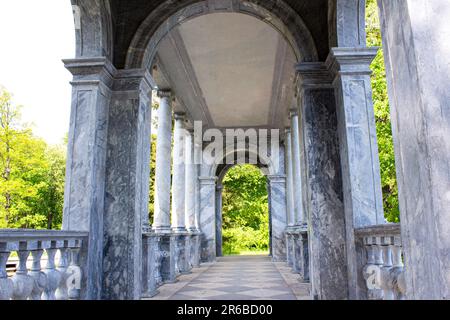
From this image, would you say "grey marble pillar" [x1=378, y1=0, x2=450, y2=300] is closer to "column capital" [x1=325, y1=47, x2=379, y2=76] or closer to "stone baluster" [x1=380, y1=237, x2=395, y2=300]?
"stone baluster" [x1=380, y1=237, x2=395, y2=300]

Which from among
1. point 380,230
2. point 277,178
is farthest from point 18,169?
point 380,230

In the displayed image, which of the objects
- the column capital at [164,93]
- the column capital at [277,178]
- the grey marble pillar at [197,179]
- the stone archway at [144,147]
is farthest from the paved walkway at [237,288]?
the column capital at [277,178]

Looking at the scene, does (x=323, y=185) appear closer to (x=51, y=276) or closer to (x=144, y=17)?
(x=51, y=276)

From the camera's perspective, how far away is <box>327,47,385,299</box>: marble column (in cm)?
584

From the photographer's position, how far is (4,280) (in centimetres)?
366

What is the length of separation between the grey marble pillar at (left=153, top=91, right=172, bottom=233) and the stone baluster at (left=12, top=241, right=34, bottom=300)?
683 cm

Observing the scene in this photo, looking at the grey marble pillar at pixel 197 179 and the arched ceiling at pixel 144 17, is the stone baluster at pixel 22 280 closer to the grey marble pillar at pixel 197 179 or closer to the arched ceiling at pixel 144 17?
the arched ceiling at pixel 144 17

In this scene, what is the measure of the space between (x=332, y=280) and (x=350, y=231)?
887 millimetres

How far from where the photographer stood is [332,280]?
20.1ft

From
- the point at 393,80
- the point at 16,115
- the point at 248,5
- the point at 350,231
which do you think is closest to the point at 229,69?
the point at 248,5

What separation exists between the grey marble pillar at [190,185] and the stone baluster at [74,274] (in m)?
10.6

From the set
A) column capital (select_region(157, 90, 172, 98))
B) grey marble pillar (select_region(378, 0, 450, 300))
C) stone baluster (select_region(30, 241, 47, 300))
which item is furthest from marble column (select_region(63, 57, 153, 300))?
column capital (select_region(157, 90, 172, 98))

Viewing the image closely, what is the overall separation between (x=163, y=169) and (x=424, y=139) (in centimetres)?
963
